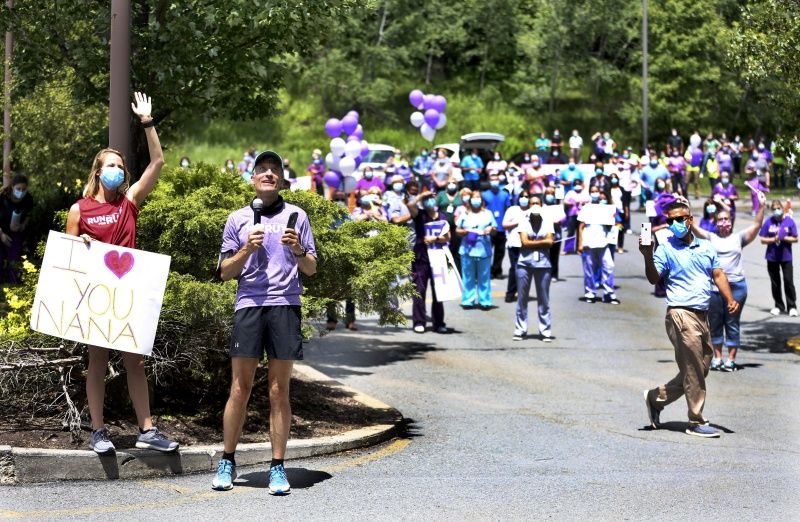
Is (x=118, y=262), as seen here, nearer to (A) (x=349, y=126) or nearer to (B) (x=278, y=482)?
(B) (x=278, y=482)

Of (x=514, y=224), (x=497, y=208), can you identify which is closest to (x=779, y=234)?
(x=514, y=224)

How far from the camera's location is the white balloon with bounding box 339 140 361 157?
77.0 ft

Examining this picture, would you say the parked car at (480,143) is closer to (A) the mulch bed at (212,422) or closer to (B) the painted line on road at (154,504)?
(A) the mulch bed at (212,422)

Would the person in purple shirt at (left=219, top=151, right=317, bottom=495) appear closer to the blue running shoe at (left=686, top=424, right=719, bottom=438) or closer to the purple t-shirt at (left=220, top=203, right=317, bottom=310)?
the purple t-shirt at (left=220, top=203, right=317, bottom=310)

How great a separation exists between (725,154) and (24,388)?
3429cm

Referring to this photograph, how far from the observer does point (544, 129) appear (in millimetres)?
56156

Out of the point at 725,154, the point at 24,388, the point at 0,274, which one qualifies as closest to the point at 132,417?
the point at 24,388

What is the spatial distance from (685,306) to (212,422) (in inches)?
152

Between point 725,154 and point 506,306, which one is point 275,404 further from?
point 725,154

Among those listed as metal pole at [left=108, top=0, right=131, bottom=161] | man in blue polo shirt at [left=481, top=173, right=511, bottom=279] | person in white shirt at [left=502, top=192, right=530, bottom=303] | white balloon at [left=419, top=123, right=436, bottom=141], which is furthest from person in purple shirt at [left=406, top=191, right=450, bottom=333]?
white balloon at [left=419, top=123, right=436, bottom=141]

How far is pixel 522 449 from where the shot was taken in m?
9.50

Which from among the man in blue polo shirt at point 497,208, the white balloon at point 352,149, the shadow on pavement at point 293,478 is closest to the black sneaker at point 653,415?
the shadow on pavement at point 293,478

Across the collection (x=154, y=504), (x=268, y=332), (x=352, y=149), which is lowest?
(x=154, y=504)

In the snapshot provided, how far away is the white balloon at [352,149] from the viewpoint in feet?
77.0
